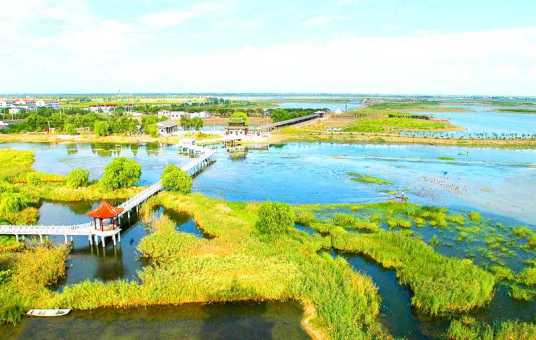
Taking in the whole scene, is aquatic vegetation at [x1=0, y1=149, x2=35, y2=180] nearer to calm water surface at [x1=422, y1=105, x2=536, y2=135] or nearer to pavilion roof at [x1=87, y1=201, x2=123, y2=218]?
pavilion roof at [x1=87, y1=201, x2=123, y2=218]

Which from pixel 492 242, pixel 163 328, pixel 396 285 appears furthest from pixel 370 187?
pixel 163 328

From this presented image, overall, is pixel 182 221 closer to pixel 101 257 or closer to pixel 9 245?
pixel 101 257

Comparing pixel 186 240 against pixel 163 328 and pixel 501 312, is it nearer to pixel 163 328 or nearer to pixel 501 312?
pixel 163 328

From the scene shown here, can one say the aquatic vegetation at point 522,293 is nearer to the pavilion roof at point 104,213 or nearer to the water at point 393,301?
the water at point 393,301

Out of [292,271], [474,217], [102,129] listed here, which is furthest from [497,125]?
[292,271]

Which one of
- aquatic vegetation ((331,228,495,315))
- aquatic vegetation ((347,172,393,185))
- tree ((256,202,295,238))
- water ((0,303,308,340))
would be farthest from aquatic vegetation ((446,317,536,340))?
aquatic vegetation ((347,172,393,185))
